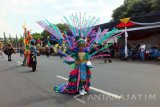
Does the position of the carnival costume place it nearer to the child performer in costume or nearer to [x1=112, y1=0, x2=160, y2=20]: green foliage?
the child performer in costume

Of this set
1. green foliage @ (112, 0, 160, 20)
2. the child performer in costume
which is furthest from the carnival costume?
green foliage @ (112, 0, 160, 20)

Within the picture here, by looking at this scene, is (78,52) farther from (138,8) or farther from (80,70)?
(138,8)

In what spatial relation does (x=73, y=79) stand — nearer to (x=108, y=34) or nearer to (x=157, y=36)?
(x=108, y=34)

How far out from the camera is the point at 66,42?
7621 millimetres

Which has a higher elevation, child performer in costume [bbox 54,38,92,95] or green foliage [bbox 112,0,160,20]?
green foliage [bbox 112,0,160,20]

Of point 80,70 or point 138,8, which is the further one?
point 138,8

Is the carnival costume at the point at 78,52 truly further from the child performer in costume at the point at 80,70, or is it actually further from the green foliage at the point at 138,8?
the green foliage at the point at 138,8

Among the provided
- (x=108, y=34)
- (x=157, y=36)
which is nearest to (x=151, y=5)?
(x=157, y=36)

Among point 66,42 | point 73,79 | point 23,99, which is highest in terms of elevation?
point 66,42

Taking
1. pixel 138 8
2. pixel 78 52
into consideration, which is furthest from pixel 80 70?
pixel 138 8

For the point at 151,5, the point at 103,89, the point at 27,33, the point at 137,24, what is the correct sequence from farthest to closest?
1. the point at 151,5
2. the point at 137,24
3. the point at 27,33
4. the point at 103,89

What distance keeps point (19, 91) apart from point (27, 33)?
875cm

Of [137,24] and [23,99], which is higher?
[137,24]

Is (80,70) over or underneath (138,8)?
underneath
